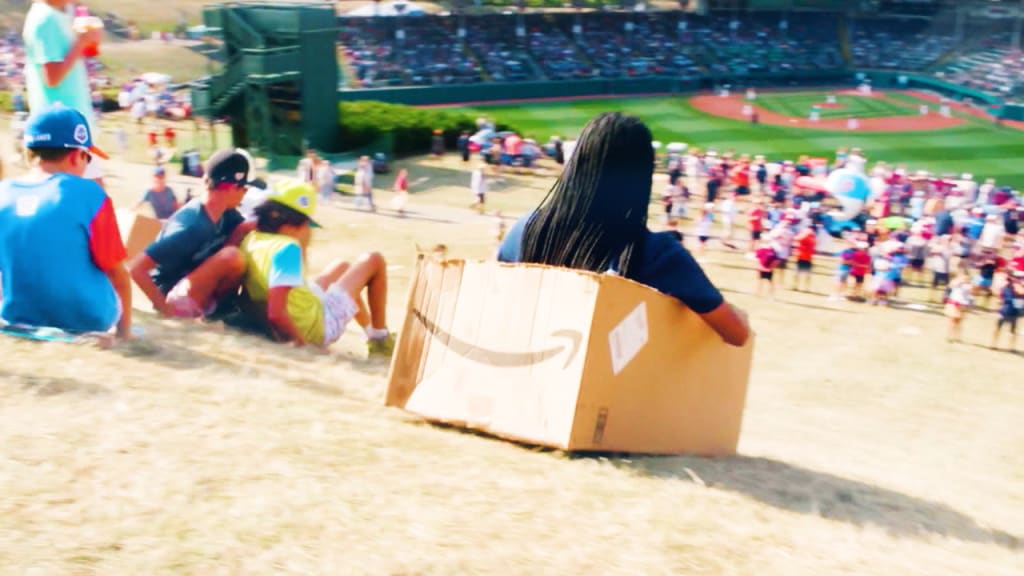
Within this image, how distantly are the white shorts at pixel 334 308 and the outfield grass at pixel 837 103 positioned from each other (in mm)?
35734

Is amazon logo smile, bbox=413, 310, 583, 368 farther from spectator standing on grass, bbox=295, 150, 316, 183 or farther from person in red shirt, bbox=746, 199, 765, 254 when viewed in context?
spectator standing on grass, bbox=295, 150, 316, 183

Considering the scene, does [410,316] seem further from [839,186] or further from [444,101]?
[444,101]

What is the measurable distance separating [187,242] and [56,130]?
1416 mm

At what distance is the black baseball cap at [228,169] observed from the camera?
5633mm

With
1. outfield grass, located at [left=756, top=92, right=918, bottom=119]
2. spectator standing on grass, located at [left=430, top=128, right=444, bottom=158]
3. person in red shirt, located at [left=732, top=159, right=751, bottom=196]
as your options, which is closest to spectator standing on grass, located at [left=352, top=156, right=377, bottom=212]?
spectator standing on grass, located at [left=430, top=128, right=444, bottom=158]

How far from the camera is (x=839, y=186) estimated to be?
21.4m

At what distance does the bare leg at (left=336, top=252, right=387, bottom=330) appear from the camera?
5.82 meters

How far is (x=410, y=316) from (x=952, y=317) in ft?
39.2

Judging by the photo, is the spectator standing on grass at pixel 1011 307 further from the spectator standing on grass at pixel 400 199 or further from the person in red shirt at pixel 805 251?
the spectator standing on grass at pixel 400 199

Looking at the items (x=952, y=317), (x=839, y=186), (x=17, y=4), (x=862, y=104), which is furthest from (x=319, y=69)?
(x=17, y=4)

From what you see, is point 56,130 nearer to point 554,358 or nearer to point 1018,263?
point 554,358

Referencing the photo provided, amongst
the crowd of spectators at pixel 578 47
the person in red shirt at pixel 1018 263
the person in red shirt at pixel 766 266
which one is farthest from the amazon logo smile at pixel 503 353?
the crowd of spectators at pixel 578 47

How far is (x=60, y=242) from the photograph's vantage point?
4152mm

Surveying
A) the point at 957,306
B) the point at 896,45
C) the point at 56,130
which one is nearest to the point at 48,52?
the point at 56,130
